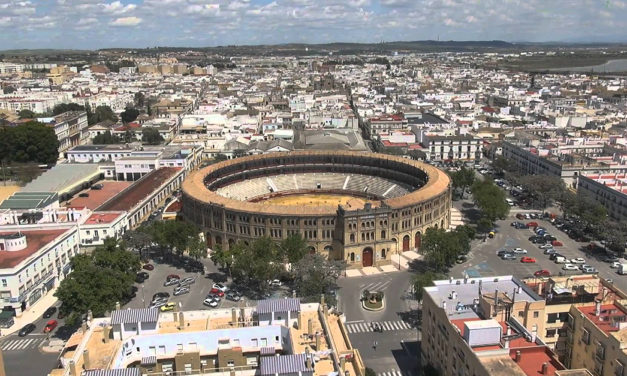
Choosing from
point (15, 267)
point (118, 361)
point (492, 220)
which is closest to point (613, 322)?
point (118, 361)

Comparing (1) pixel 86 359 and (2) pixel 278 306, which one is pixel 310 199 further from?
(1) pixel 86 359

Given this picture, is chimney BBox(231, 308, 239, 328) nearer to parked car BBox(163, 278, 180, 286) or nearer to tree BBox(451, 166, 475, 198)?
parked car BBox(163, 278, 180, 286)

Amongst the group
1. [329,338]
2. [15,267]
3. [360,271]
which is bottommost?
[360,271]

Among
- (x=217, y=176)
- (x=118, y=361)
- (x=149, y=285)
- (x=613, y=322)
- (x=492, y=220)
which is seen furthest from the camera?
(x=217, y=176)

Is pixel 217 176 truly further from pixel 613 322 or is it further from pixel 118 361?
pixel 613 322

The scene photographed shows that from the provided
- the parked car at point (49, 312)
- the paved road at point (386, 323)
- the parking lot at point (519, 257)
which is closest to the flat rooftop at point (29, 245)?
the parked car at point (49, 312)

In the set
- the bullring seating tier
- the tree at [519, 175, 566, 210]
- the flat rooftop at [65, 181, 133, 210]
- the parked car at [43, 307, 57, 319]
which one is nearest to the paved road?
the bullring seating tier
